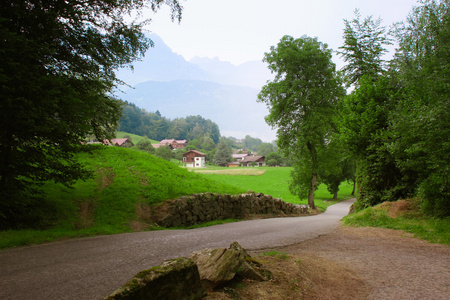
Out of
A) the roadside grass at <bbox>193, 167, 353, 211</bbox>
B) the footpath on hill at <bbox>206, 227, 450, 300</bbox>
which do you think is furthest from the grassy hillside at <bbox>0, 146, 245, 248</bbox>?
the roadside grass at <bbox>193, 167, 353, 211</bbox>

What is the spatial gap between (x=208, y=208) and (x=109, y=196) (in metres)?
4.84

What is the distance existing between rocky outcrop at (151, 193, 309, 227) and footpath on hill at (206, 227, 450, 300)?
233 inches

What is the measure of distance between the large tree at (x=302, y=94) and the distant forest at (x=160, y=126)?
285 ft

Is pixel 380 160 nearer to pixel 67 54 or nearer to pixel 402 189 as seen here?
pixel 402 189

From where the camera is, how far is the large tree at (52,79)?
7.46 meters

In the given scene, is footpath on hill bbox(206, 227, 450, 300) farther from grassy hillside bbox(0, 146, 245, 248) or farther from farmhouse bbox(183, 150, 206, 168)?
farmhouse bbox(183, 150, 206, 168)

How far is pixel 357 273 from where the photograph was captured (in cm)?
572

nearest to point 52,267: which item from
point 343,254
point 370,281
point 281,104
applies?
point 370,281

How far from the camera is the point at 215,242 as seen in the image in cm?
840

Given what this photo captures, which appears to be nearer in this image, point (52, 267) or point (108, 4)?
point (52, 267)

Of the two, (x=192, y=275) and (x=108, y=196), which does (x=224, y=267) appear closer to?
(x=192, y=275)

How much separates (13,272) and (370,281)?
712cm

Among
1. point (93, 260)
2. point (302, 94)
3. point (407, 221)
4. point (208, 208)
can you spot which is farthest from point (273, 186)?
point (93, 260)

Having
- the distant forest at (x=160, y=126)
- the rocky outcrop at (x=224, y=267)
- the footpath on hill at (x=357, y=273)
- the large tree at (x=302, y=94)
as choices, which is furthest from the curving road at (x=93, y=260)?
the distant forest at (x=160, y=126)
